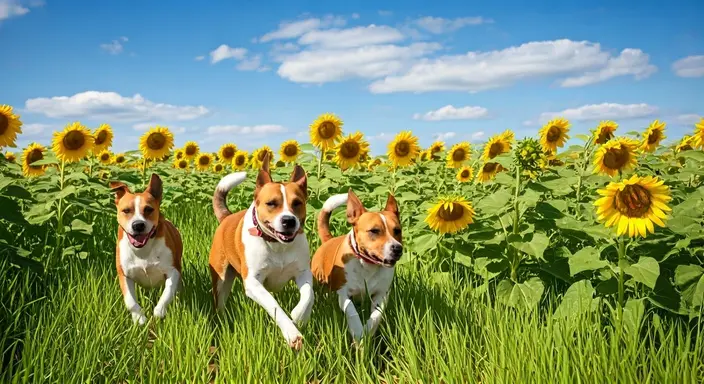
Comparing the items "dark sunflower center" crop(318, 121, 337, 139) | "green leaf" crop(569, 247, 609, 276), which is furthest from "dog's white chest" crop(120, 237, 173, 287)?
"dark sunflower center" crop(318, 121, 337, 139)

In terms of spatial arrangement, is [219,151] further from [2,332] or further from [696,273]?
[696,273]

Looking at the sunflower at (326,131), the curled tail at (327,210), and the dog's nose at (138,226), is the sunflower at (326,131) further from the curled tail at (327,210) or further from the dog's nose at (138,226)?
the dog's nose at (138,226)

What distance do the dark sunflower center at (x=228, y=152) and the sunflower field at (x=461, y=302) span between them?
17.7 feet

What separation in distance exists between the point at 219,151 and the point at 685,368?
9.87 metres

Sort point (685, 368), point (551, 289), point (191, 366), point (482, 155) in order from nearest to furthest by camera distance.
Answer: point (685, 368) → point (191, 366) → point (551, 289) → point (482, 155)

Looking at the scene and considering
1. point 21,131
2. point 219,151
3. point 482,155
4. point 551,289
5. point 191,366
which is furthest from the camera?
point 219,151

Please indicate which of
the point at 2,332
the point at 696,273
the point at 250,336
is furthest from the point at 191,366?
the point at 696,273

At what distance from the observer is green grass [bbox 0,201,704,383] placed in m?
3.91

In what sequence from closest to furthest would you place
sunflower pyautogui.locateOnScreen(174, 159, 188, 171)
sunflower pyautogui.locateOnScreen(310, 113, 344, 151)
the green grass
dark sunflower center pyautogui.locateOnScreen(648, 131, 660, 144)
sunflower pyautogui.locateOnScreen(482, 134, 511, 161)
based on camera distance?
the green grass, sunflower pyautogui.locateOnScreen(482, 134, 511, 161), dark sunflower center pyautogui.locateOnScreen(648, 131, 660, 144), sunflower pyautogui.locateOnScreen(310, 113, 344, 151), sunflower pyautogui.locateOnScreen(174, 159, 188, 171)

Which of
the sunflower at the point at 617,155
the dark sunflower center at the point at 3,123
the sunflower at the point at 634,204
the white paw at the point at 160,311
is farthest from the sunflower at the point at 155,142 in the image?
the sunflower at the point at 634,204

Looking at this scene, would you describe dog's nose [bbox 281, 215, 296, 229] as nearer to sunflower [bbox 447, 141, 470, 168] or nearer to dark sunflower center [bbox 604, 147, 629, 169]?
dark sunflower center [bbox 604, 147, 629, 169]

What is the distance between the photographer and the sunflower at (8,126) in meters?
6.22

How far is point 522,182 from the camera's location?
18.5 feet

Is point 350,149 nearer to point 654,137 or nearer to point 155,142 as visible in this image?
point 155,142
